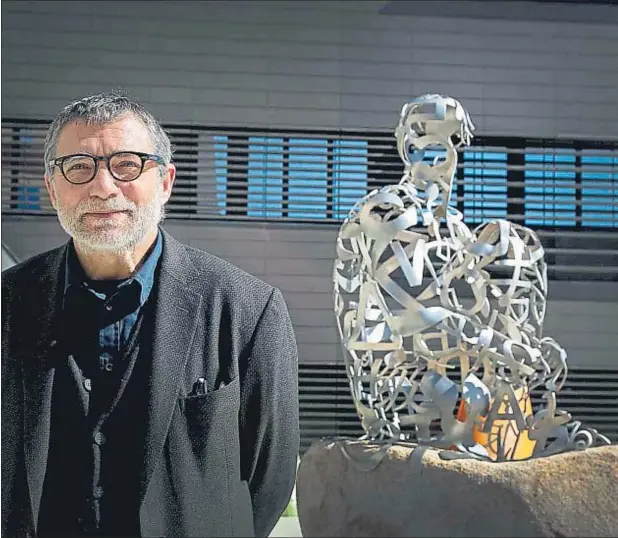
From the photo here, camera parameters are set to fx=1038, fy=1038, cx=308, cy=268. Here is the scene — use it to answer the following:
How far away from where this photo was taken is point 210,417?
3.30 meters

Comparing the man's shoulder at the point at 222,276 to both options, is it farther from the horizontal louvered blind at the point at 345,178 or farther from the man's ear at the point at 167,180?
the horizontal louvered blind at the point at 345,178

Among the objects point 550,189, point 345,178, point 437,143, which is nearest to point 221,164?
point 345,178

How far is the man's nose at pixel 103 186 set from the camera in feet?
10.7

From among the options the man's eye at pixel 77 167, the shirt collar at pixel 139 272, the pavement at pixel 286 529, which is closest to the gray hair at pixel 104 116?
the man's eye at pixel 77 167

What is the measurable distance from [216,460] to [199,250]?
0.79 metres

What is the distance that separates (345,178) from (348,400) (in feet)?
2.84

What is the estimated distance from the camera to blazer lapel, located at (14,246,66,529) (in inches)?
130

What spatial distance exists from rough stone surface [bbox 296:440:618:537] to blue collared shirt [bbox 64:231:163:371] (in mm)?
1069

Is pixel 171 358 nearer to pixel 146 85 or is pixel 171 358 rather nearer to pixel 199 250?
pixel 199 250

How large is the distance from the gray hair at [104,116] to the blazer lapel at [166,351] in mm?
400

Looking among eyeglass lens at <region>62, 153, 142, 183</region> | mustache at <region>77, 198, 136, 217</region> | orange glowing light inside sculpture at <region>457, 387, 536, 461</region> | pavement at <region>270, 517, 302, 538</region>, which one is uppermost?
eyeglass lens at <region>62, 153, 142, 183</region>

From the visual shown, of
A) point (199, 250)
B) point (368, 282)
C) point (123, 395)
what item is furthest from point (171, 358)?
point (368, 282)

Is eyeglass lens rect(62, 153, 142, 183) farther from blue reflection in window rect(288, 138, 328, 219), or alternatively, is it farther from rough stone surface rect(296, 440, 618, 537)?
rough stone surface rect(296, 440, 618, 537)

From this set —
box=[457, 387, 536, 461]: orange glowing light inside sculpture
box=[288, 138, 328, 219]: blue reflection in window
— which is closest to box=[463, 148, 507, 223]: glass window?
box=[288, 138, 328, 219]: blue reflection in window
